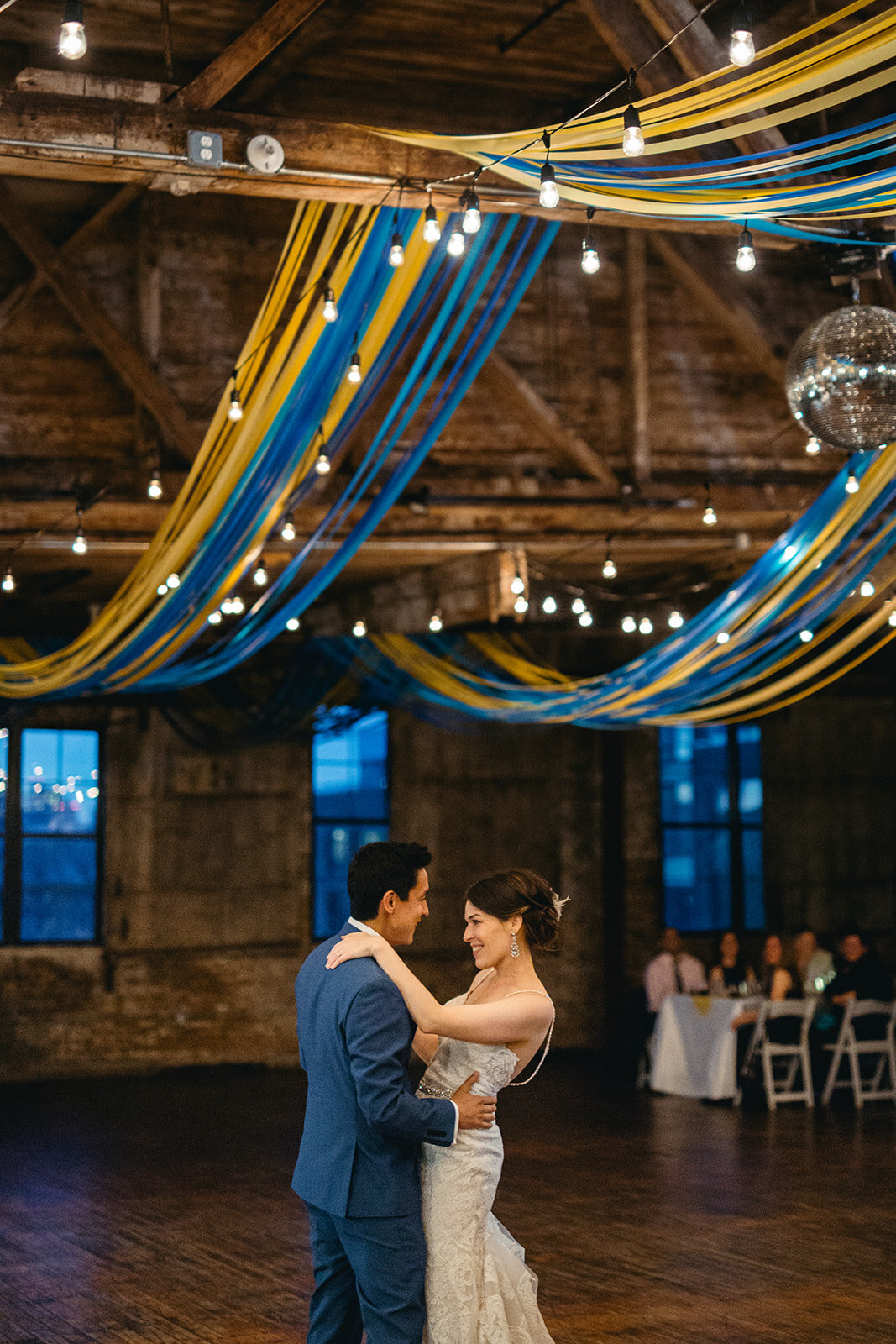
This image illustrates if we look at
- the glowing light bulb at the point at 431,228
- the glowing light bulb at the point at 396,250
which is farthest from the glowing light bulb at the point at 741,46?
the glowing light bulb at the point at 396,250

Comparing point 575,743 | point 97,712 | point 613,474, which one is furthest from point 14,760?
point 613,474

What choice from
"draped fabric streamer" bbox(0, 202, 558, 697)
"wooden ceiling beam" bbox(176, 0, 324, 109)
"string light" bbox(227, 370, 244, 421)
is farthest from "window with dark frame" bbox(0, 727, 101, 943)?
"wooden ceiling beam" bbox(176, 0, 324, 109)

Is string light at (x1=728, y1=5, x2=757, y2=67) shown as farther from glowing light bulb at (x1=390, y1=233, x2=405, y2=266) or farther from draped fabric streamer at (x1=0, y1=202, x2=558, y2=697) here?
draped fabric streamer at (x1=0, y1=202, x2=558, y2=697)

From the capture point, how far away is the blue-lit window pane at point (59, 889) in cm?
1234

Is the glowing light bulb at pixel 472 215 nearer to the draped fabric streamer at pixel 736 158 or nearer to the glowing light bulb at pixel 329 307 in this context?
the draped fabric streamer at pixel 736 158

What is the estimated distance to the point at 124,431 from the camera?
827cm

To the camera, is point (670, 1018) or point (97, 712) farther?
point (97, 712)

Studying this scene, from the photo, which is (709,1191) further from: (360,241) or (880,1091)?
(360,241)

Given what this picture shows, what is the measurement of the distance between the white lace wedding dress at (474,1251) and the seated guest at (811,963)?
7959mm

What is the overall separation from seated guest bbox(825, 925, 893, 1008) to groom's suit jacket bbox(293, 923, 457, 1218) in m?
7.89

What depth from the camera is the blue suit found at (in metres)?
3.00

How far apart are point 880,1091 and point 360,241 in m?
7.79

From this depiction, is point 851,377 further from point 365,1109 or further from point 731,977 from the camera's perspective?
point 731,977

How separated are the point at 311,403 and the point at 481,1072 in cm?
322
